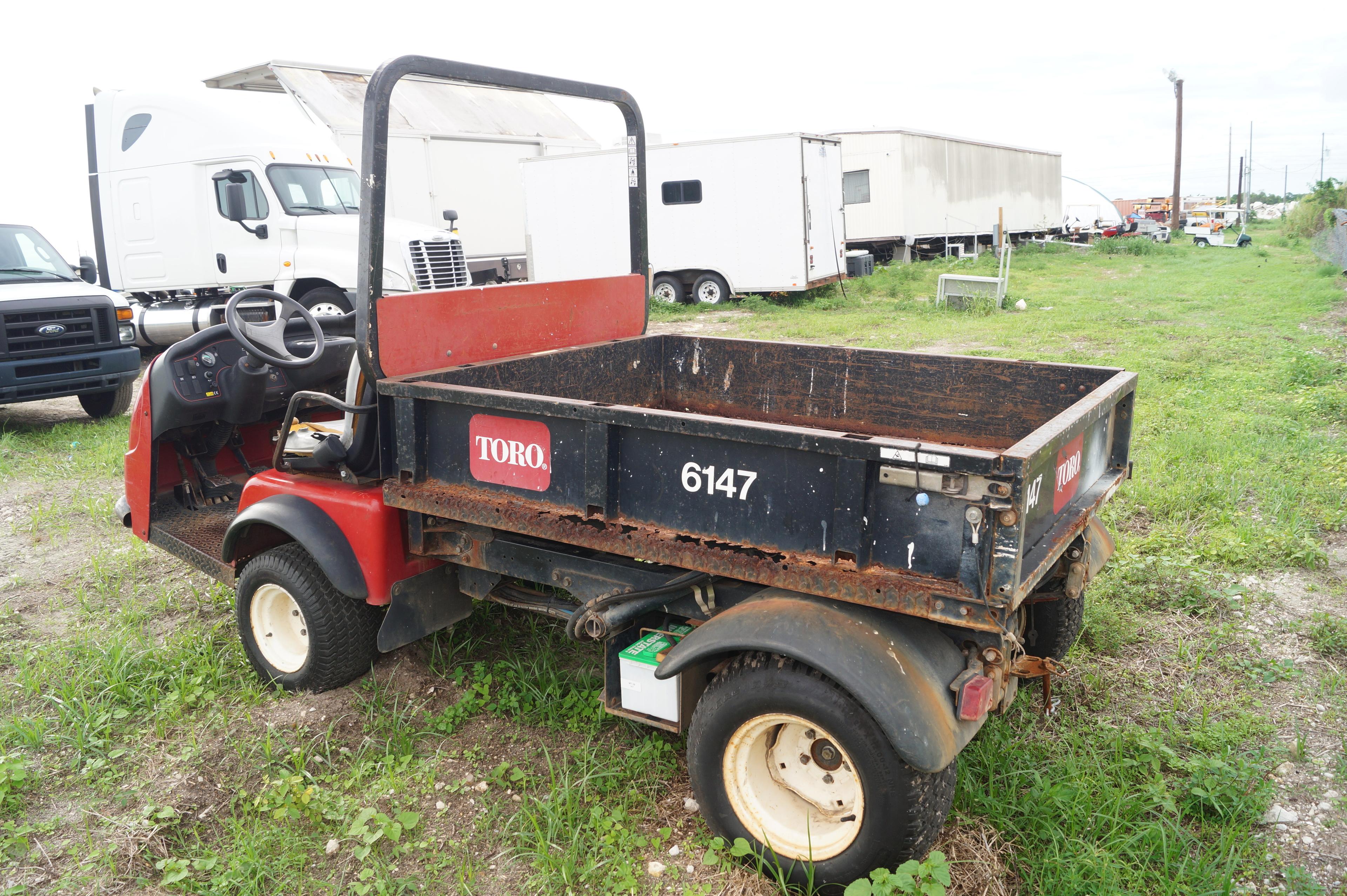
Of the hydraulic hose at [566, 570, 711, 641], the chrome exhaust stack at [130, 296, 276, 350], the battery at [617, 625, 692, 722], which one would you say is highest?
the chrome exhaust stack at [130, 296, 276, 350]

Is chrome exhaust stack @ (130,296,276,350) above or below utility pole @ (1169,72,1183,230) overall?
below

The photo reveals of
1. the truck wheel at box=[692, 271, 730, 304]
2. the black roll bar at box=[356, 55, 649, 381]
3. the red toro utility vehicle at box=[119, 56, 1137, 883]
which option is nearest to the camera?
the red toro utility vehicle at box=[119, 56, 1137, 883]

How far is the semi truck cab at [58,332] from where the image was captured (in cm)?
848

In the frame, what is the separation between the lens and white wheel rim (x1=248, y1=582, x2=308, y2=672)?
392 centimetres

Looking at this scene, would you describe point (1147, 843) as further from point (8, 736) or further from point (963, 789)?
point (8, 736)

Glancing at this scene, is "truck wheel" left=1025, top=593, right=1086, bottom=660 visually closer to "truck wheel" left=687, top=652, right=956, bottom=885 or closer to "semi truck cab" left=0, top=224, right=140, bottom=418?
"truck wheel" left=687, top=652, right=956, bottom=885

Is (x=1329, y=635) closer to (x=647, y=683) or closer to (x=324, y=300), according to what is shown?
(x=647, y=683)

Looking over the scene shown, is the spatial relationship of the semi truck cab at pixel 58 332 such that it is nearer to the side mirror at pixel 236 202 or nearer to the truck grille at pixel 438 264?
the side mirror at pixel 236 202

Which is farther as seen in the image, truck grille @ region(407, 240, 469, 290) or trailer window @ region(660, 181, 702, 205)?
trailer window @ region(660, 181, 702, 205)

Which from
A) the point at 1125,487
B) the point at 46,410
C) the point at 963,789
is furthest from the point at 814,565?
the point at 46,410

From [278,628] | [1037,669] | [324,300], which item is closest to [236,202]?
[324,300]

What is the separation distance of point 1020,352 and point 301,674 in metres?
9.54

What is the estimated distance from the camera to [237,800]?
3.25 metres

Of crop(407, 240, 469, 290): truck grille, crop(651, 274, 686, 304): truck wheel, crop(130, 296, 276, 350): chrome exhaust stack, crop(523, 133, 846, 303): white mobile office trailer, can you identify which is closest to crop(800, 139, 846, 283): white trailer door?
crop(523, 133, 846, 303): white mobile office trailer
